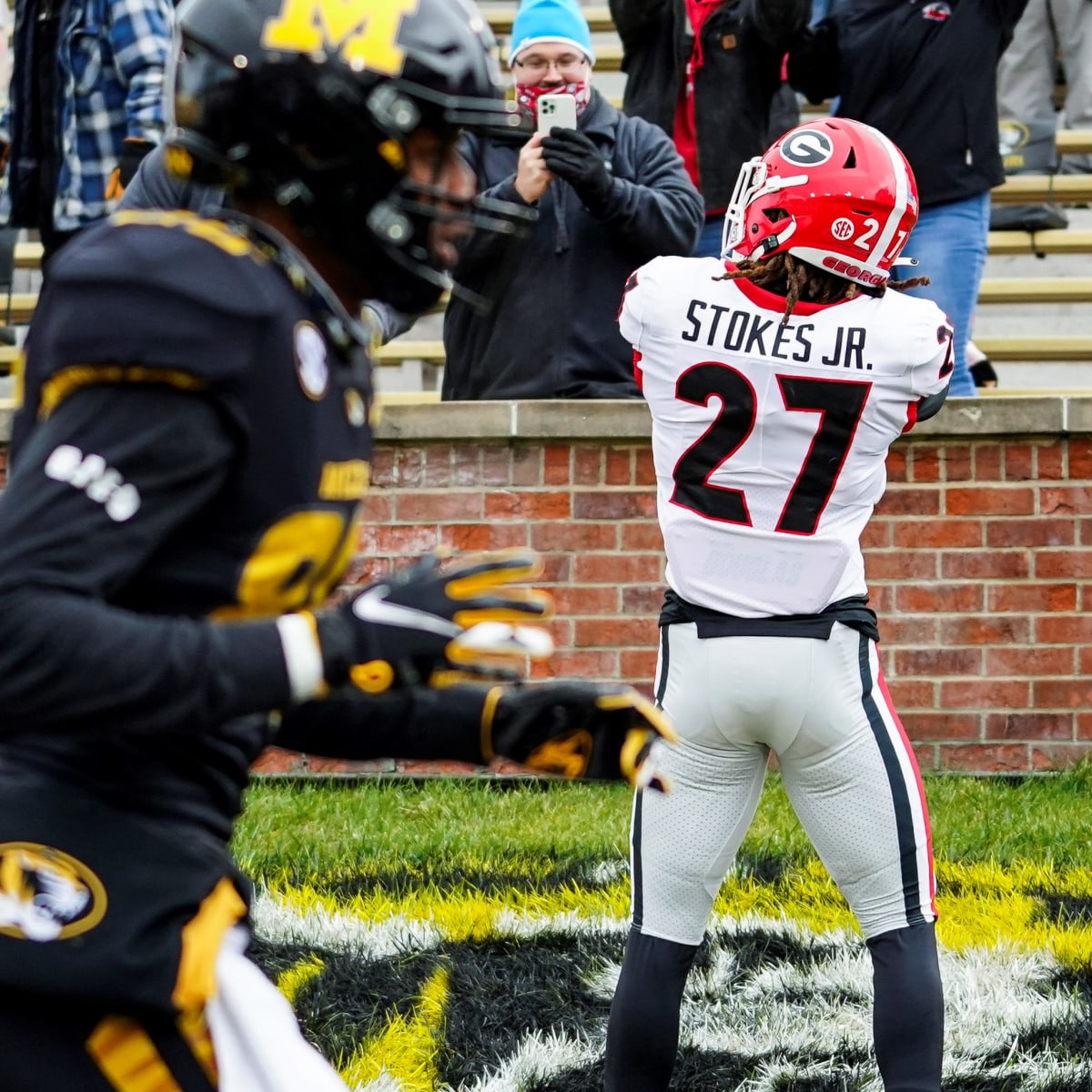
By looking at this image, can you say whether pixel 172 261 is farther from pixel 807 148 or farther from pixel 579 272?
pixel 579 272

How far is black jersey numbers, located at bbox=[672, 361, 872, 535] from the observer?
3781 mm

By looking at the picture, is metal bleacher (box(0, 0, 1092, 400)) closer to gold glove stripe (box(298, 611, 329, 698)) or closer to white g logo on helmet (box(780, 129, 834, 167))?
white g logo on helmet (box(780, 129, 834, 167))

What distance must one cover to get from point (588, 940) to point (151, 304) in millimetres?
3540

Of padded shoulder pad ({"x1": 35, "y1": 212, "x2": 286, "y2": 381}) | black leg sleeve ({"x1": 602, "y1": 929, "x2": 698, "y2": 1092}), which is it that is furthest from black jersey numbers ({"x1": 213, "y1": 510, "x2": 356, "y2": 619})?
black leg sleeve ({"x1": 602, "y1": 929, "x2": 698, "y2": 1092})

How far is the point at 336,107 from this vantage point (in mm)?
2111

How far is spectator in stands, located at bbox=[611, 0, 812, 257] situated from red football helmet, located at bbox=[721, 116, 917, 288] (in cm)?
284

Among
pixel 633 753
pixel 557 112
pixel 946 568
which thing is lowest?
pixel 946 568

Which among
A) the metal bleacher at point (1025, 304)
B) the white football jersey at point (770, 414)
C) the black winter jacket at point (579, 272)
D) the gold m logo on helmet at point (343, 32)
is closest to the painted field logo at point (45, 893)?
the gold m logo on helmet at point (343, 32)

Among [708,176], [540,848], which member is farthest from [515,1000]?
[708,176]

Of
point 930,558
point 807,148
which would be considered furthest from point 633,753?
point 930,558

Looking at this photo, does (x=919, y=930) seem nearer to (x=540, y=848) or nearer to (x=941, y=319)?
(x=941, y=319)

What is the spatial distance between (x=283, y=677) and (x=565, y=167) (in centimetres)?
439

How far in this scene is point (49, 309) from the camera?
6.13 ft

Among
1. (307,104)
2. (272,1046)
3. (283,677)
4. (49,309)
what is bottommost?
(272,1046)
